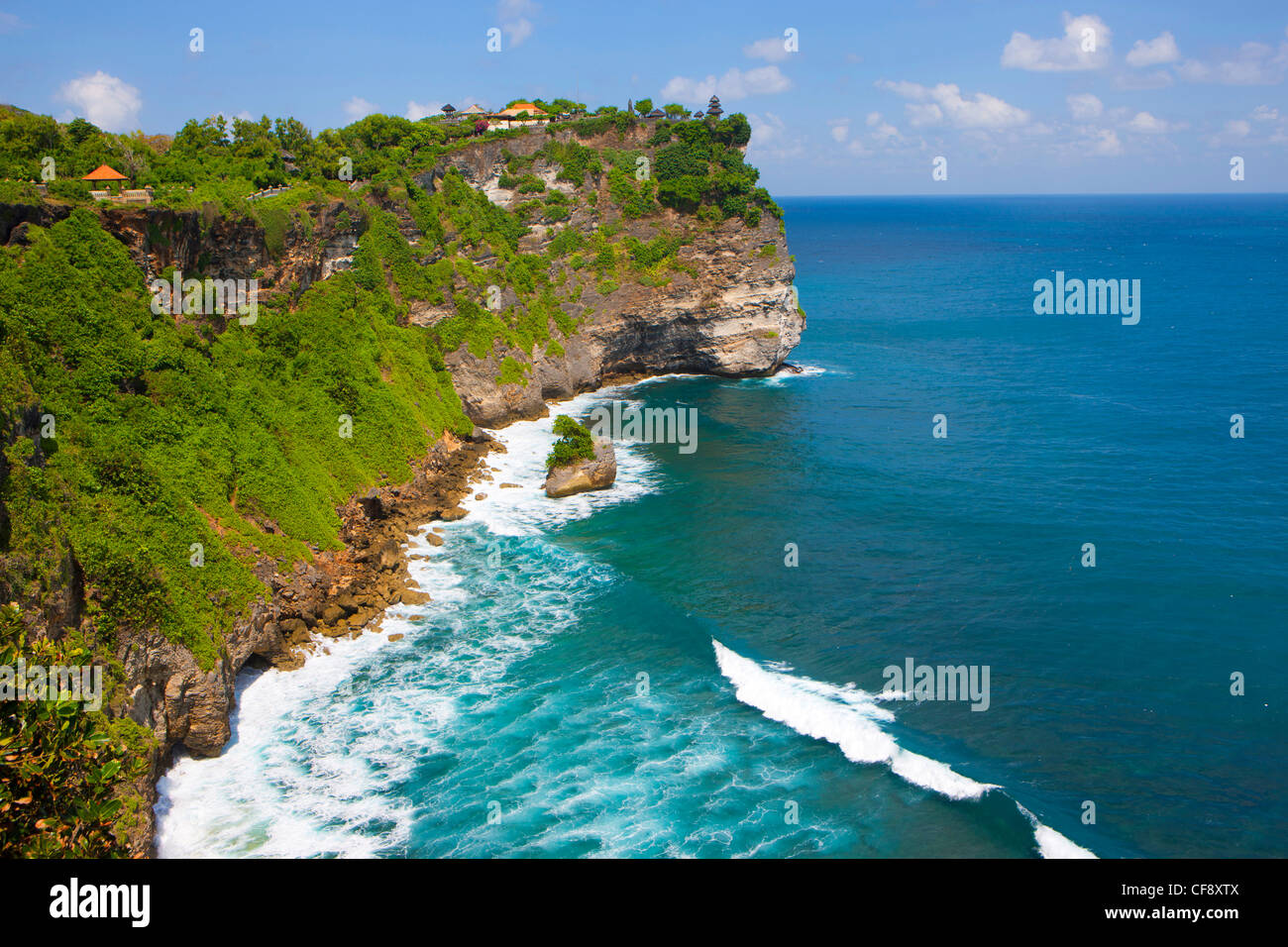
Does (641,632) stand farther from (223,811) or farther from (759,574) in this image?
(223,811)

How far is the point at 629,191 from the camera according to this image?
7288 centimetres

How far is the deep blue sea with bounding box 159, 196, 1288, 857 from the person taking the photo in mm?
23516

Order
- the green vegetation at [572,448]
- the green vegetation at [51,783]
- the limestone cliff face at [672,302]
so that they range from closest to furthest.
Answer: the green vegetation at [51,783], the green vegetation at [572,448], the limestone cliff face at [672,302]

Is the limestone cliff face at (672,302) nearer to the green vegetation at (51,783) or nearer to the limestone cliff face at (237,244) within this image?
the limestone cliff face at (237,244)

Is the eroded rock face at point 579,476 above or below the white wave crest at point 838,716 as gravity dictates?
above

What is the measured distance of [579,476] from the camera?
4812 centimetres

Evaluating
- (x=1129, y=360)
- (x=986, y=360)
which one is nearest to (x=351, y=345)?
(x=986, y=360)
